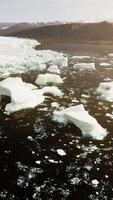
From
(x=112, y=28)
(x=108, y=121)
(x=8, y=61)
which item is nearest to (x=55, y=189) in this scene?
(x=108, y=121)

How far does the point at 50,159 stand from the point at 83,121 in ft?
4.66

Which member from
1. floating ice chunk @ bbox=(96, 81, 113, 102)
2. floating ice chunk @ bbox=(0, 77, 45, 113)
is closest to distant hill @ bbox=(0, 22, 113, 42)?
floating ice chunk @ bbox=(96, 81, 113, 102)

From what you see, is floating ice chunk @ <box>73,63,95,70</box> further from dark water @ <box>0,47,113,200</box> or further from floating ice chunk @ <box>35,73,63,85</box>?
dark water @ <box>0,47,113,200</box>

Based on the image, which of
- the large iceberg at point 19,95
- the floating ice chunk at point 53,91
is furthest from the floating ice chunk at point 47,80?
the large iceberg at point 19,95

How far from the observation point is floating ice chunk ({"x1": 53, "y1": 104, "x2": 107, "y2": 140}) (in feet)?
22.1

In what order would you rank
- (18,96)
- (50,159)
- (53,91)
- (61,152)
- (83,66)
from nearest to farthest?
(50,159)
(61,152)
(18,96)
(53,91)
(83,66)

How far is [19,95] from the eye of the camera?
28.4 ft

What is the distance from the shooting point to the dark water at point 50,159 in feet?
15.9

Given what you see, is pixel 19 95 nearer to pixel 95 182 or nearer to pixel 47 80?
pixel 47 80

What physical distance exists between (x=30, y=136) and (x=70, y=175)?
165cm

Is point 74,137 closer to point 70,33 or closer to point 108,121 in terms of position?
point 108,121

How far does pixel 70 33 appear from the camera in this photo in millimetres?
38938

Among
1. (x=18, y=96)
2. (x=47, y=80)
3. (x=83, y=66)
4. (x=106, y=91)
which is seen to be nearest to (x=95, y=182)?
(x=18, y=96)

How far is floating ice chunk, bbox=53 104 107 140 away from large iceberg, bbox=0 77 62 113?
1001 mm
